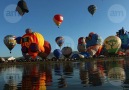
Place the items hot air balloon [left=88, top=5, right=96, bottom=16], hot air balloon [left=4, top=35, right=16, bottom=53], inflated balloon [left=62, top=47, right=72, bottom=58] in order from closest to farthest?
hot air balloon [left=4, top=35, right=16, bottom=53], hot air balloon [left=88, top=5, right=96, bottom=16], inflated balloon [left=62, top=47, right=72, bottom=58]

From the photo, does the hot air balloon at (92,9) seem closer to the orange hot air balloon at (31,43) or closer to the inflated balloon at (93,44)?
the inflated balloon at (93,44)

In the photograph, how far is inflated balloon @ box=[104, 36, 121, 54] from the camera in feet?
273

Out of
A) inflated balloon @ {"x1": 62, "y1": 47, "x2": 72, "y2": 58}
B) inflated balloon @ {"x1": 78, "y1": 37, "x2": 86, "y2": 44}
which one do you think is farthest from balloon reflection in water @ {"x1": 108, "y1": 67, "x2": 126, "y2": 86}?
inflated balloon @ {"x1": 62, "y1": 47, "x2": 72, "y2": 58}

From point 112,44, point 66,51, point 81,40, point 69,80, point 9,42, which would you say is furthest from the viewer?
point 66,51

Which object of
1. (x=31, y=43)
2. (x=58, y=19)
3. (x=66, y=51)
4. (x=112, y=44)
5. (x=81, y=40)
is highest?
(x=58, y=19)

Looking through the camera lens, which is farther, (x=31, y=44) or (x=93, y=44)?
(x=93, y=44)

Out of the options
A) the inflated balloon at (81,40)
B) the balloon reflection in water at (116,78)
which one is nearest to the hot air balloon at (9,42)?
the inflated balloon at (81,40)

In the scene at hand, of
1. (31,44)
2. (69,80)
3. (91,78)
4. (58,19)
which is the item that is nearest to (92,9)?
(58,19)

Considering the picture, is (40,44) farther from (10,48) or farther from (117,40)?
(117,40)

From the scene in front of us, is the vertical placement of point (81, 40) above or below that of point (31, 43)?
above

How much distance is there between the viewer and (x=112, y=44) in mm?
83250

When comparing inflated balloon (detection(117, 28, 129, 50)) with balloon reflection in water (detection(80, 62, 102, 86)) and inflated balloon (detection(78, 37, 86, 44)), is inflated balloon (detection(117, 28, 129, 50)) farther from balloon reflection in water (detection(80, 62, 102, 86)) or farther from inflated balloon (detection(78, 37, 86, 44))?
balloon reflection in water (detection(80, 62, 102, 86))

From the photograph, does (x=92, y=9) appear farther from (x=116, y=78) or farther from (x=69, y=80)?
(x=69, y=80)

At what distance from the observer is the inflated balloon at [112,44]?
8317 centimetres
